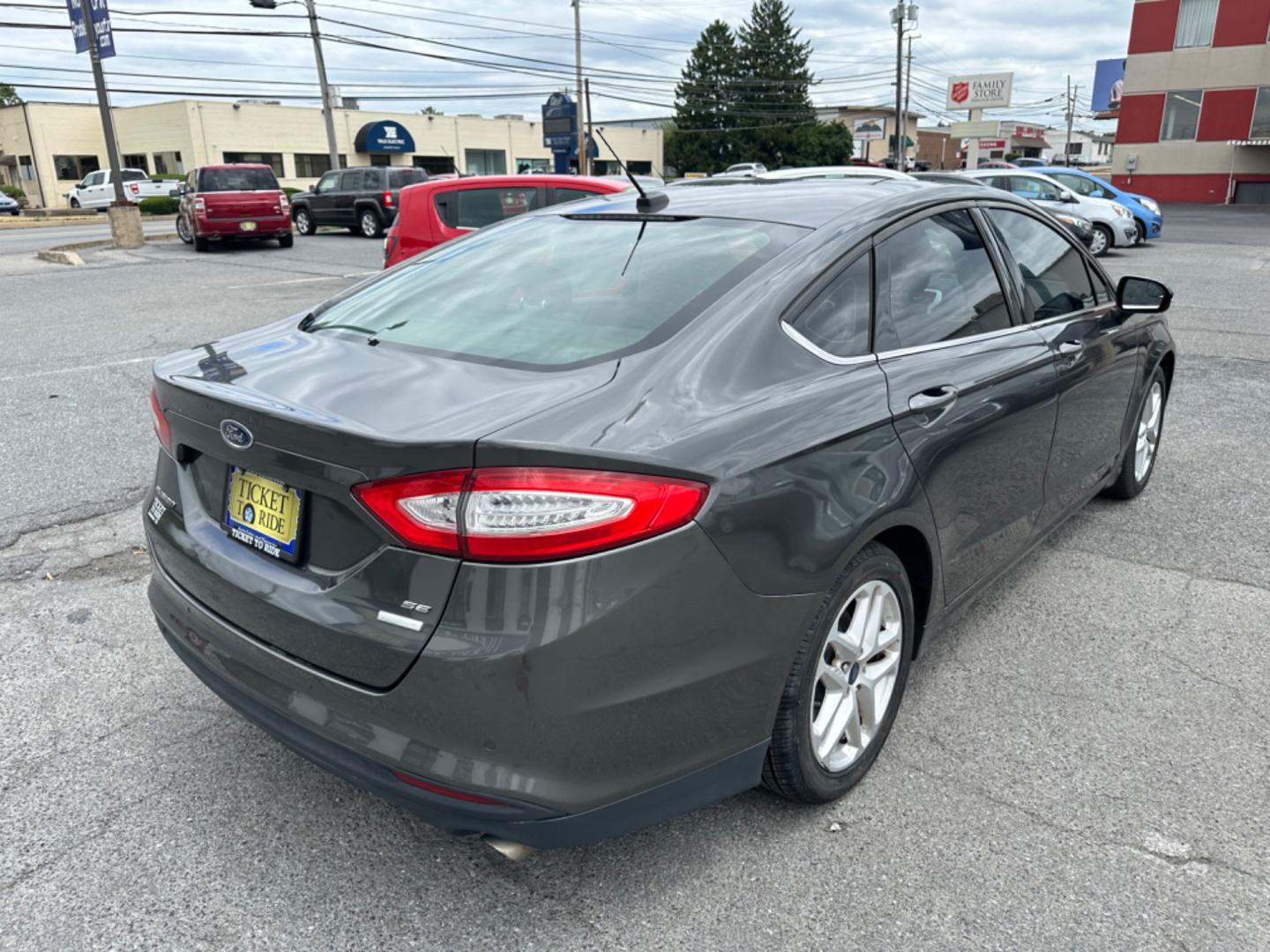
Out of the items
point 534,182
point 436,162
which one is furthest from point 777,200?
point 436,162

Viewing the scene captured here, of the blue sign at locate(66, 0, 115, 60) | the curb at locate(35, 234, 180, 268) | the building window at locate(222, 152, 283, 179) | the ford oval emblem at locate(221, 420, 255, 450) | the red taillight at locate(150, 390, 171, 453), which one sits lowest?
the curb at locate(35, 234, 180, 268)

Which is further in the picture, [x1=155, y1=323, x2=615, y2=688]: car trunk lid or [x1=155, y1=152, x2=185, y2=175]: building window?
[x1=155, y1=152, x2=185, y2=175]: building window

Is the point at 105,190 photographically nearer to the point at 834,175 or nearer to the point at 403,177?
the point at 403,177

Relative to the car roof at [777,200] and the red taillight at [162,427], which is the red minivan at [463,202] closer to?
the car roof at [777,200]

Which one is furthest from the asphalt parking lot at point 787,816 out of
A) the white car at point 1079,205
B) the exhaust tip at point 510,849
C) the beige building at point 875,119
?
the beige building at point 875,119

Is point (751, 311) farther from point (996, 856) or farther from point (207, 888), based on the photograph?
point (207, 888)

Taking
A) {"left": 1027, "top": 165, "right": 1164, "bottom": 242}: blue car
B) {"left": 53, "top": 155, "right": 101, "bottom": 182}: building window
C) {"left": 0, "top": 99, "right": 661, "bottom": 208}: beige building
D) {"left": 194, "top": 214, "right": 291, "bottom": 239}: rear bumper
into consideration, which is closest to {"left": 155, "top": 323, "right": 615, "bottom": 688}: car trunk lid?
{"left": 1027, "top": 165, "right": 1164, "bottom": 242}: blue car

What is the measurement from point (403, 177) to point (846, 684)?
24.4m

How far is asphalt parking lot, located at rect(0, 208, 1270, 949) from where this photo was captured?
2230mm

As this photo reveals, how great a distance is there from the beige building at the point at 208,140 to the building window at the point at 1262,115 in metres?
28.8

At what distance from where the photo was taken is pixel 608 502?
1.92 metres

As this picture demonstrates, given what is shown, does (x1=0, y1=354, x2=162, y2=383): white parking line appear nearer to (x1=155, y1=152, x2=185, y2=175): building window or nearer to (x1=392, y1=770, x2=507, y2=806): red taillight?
(x1=392, y1=770, x2=507, y2=806): red taillight

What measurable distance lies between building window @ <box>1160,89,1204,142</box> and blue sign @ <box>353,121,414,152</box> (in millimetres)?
38432

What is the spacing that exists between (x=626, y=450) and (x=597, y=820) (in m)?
0.78
